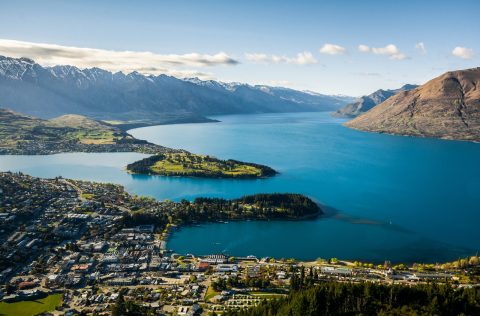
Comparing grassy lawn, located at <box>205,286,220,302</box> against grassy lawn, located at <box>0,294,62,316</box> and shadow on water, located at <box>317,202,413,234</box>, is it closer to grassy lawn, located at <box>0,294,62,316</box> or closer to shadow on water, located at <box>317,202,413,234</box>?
grassy lawn, located at <box>0,294,62,316</box>

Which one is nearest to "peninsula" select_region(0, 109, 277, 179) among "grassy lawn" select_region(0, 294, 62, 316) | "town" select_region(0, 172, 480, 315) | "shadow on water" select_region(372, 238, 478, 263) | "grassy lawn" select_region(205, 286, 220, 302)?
"town" select_region(0, 172, 480, 315)

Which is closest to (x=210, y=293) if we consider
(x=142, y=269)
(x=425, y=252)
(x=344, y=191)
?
(x=142, y=269)

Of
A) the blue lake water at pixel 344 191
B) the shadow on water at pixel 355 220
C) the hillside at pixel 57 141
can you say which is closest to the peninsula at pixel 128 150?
the hillside at pixel 57 141

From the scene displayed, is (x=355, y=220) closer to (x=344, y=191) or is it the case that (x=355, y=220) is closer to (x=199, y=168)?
(x=344, y=191)

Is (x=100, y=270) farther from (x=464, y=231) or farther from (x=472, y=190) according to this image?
(x=472, y=190)

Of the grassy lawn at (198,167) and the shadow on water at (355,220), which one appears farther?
the grassy lawn at (198,167)

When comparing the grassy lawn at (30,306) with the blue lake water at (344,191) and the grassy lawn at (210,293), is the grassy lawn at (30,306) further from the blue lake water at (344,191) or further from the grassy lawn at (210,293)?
the blue lake water at (344,191)

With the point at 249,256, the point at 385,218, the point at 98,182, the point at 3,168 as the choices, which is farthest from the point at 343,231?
the point at 3,168
